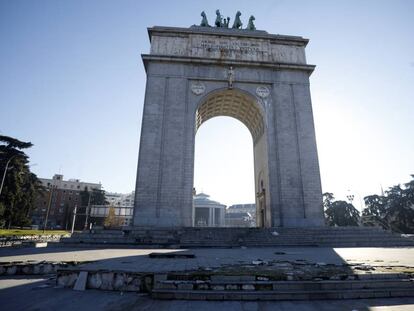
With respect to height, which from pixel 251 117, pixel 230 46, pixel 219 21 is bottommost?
pixel 251 117

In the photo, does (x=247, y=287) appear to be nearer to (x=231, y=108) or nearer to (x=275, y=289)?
(x=275, y=289)

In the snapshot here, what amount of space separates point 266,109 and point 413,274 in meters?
19.4

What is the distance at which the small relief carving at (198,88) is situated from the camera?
77.0 ft

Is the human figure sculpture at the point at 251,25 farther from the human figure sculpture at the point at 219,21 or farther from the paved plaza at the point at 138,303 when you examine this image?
the paved plaza at the point at 138,303

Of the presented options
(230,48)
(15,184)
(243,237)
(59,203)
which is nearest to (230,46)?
(230,48)

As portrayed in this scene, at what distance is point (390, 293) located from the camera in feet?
16.2

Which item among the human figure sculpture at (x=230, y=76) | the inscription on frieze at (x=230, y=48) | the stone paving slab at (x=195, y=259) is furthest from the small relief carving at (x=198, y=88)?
the stone paving slab at (x=195, y=259)

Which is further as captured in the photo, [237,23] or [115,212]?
[115,212]

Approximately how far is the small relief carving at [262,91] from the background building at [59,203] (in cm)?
5990

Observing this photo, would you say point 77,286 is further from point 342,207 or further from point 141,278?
point 342,207

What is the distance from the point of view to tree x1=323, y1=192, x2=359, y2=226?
4519cm

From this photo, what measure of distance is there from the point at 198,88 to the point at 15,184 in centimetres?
3122

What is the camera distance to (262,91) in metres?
24.0

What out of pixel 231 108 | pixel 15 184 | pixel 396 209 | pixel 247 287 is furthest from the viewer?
pixel 396 209
